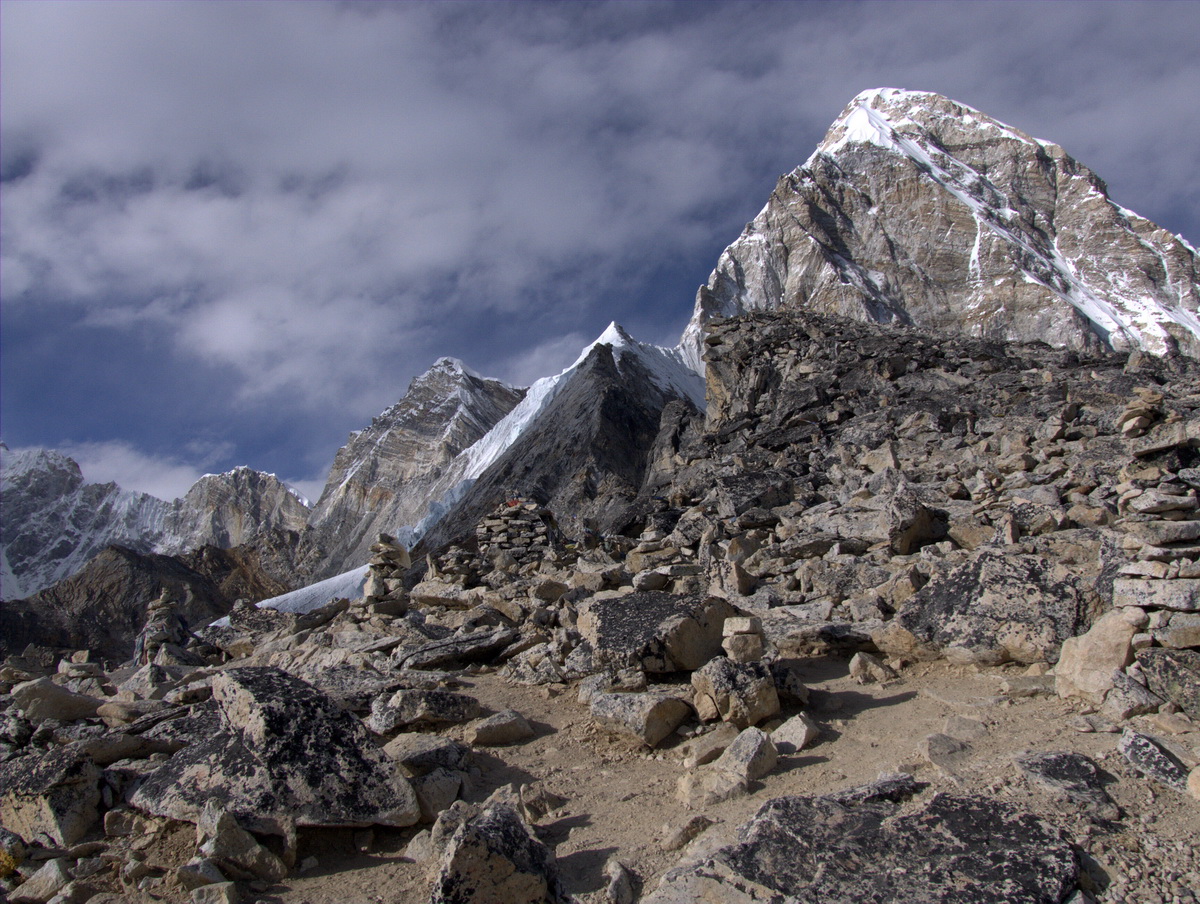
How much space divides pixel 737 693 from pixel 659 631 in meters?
1.17

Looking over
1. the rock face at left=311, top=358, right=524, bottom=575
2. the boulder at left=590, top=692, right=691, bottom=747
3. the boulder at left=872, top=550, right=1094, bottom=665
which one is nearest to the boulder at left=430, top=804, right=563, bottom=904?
the boulder at left=590, top=692, right=691, bottom=747

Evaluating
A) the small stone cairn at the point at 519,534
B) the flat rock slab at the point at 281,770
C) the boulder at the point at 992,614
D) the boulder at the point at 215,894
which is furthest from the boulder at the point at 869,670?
the small stone cairn at the point at 519,534

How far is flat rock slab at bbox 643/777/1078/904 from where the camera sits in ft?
9.97

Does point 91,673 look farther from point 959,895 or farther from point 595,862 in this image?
point 959,895

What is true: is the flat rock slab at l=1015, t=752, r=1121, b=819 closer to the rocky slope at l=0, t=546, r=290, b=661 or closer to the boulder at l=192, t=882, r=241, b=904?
the boulder at l=192, t=882, r=241, b=904

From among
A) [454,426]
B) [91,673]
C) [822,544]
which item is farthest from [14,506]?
[822,544]

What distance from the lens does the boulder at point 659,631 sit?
625cm

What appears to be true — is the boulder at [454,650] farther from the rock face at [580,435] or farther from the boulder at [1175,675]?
the rock face at [580,435]

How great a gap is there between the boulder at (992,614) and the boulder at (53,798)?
20.5ft

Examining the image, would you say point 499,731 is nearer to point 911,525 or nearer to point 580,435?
point 911,525

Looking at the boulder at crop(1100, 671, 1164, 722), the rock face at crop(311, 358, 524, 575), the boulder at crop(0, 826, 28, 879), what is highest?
the rock face at crop(311, 358, 524, 575)

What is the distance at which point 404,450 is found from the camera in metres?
91.4

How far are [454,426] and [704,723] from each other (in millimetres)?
85295

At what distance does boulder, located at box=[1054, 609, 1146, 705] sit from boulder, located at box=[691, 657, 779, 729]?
6.66 ft
